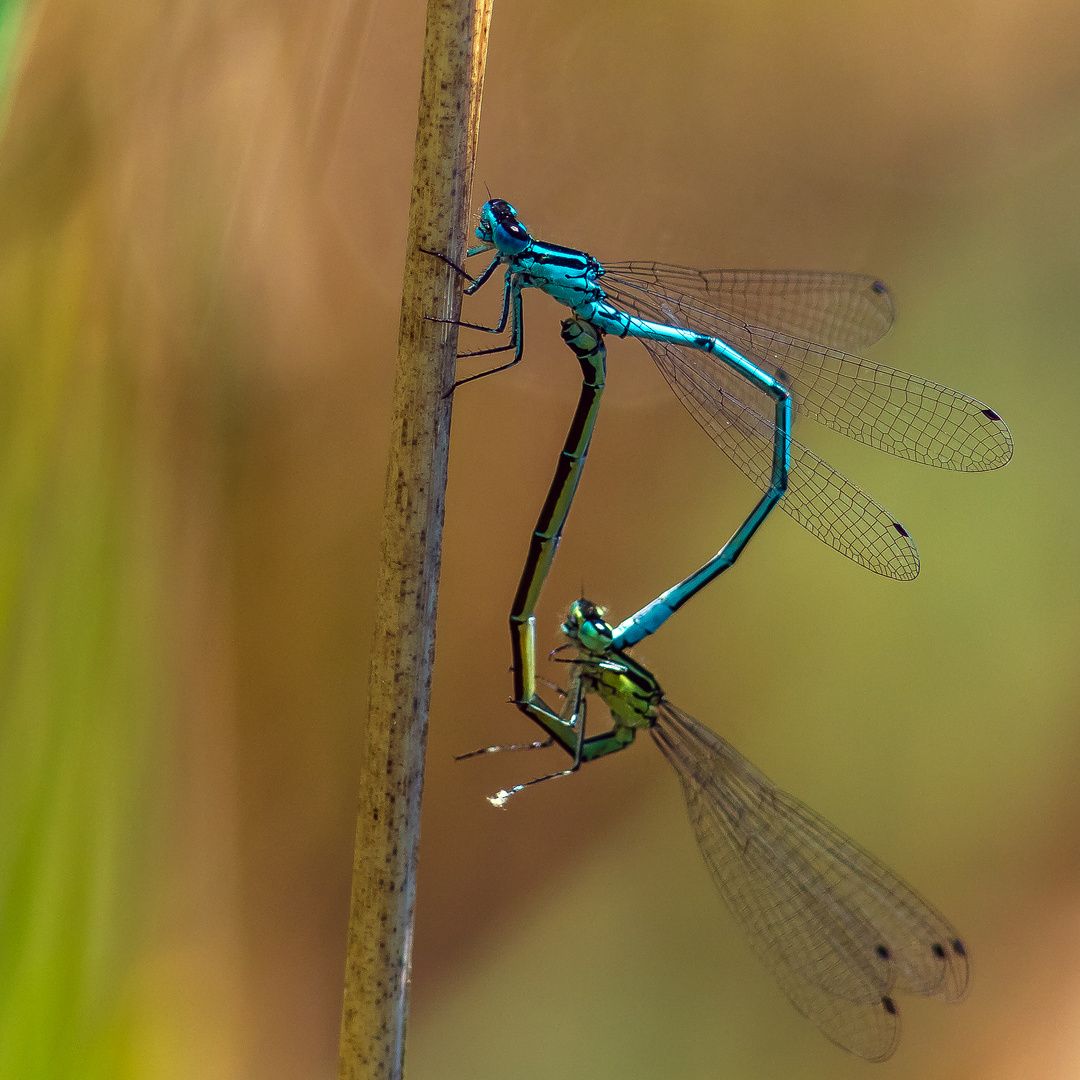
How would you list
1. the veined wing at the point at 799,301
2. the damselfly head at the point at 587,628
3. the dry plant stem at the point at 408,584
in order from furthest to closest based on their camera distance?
the veined wing at the point at 799,301, the damselfly head at the point at 587,628, the dry plant stem at the point at 408,584

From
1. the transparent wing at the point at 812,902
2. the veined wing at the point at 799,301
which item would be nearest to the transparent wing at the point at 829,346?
the veined wing at the point at 799,301

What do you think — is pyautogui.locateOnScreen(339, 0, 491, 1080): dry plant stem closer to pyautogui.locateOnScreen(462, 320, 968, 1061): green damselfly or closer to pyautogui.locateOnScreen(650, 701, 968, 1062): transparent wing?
pyautogui.locateOnScreen(462, 320, 968, 1061): green damselfly

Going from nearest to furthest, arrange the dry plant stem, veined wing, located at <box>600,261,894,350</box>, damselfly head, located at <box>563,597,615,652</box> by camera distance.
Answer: the dry plant stem < damselfly head, located at <box>563,597,615,652</box> < veined wing, located at <box>600,261,894,350</box>

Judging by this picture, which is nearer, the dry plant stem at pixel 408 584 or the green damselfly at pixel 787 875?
the dry plant stem at pixel 408 584

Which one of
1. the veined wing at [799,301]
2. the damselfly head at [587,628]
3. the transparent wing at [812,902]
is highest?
the veined wing at [799,301]

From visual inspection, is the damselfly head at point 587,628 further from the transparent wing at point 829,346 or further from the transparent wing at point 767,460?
the transparent wing at point 829,346

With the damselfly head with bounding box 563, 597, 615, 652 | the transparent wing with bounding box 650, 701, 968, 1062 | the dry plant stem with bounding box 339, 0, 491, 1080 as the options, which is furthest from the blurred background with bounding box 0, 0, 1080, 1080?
the dry plant stem with bounding box 339, 0, 491, 1080

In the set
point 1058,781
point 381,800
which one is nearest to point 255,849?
point 381,800

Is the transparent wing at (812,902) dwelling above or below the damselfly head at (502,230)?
below
